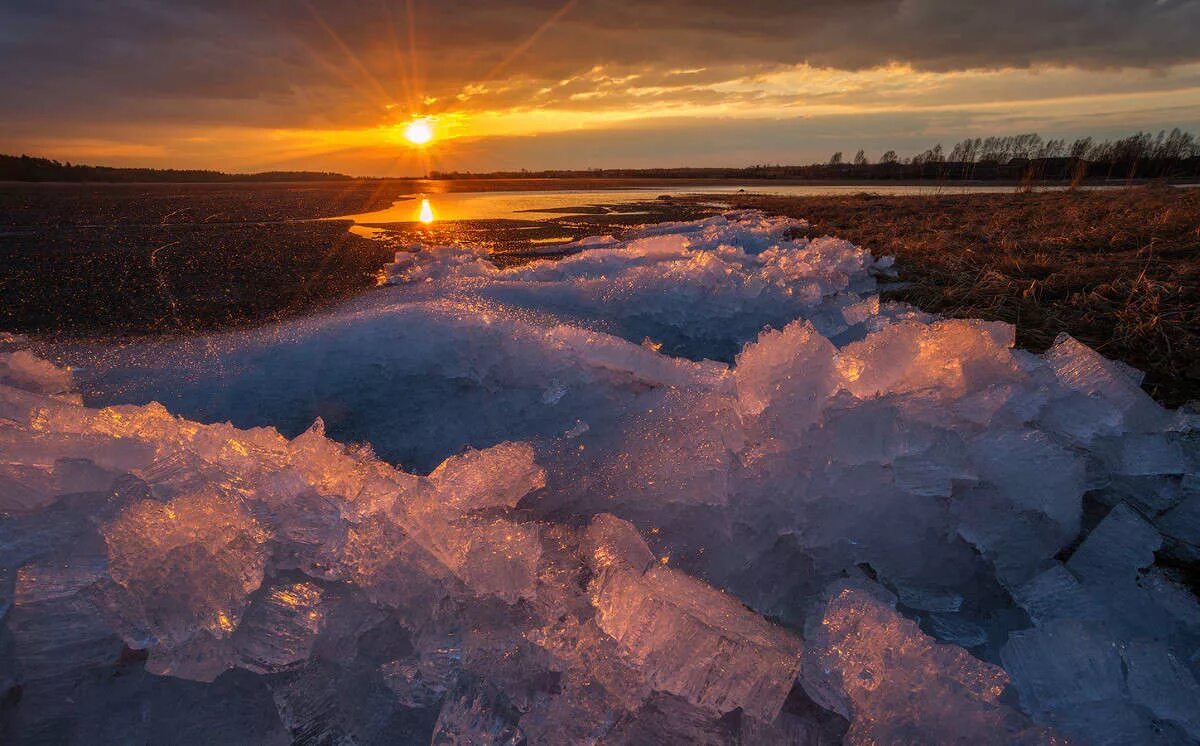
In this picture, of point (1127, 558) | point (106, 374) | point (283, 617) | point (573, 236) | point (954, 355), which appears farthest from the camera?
point (573, 236)

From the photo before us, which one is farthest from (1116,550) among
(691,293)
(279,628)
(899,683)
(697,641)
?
(691,293)

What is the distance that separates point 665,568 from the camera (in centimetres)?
147

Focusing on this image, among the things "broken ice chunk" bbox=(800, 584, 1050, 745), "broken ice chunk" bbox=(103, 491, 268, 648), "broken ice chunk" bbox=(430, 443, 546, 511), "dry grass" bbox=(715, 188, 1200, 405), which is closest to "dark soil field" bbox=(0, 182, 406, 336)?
"broken ice chunk" bbox=(103, 491, 268, 648)

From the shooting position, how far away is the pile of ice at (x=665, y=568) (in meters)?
1.23

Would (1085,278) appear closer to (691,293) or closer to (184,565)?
(691,293)

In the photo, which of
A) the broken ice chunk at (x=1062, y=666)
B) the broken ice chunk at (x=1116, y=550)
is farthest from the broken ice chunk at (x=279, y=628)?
the broken ice chunk at (x=1116, y=550)

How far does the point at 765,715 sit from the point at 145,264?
31.0 ft

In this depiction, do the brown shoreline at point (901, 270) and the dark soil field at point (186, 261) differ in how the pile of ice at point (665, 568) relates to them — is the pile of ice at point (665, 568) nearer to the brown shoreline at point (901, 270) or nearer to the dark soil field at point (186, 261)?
the brown shoreline at point (901, 270)

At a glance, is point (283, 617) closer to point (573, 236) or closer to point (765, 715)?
point (765, 715)

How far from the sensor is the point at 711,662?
4.06ft

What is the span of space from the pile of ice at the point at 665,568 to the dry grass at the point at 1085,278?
156 cm

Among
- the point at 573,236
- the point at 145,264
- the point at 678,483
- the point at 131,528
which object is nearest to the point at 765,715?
the point at 678,483

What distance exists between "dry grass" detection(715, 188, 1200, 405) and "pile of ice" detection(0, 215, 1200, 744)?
156 cm

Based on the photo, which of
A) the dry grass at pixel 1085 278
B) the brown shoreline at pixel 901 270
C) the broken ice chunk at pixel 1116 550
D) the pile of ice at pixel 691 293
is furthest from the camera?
the pile of ice at pixel 691 293
